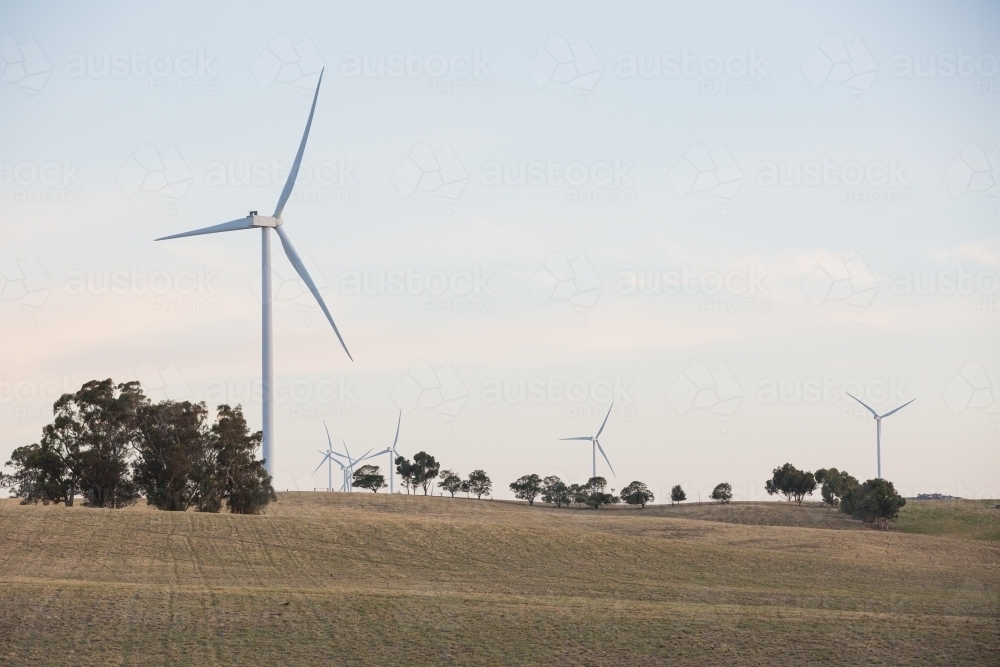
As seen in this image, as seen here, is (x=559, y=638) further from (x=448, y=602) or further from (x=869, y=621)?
(x=869, y=621)

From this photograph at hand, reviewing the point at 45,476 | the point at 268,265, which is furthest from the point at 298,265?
the point at 45,476

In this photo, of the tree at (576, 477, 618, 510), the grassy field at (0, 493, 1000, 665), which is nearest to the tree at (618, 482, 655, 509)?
the tree at (576, 477, 618, 510)

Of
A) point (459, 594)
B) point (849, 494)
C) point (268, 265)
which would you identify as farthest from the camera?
point (849, 494)

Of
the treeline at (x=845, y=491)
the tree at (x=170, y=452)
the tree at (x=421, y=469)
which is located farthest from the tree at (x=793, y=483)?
the tree at (x=170, y=452)

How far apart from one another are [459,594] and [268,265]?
117 feet

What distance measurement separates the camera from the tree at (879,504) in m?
116

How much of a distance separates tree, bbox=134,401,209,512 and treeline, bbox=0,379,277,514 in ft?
0.24

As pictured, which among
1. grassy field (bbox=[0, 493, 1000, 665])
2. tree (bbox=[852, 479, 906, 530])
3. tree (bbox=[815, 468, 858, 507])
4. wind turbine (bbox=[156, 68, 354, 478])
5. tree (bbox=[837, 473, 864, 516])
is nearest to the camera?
grassy field (bbox=[0, 493, 1000, 665])

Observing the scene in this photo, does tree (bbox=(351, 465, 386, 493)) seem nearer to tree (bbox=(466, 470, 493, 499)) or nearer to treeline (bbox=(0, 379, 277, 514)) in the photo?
tree (bbox=(466, 470, 493, 499))

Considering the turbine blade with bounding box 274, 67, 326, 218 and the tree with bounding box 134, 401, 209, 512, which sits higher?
the turbine blade with bounding box 274, 67, 326, 218

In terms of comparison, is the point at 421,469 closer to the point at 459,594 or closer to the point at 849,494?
the point at 849,494

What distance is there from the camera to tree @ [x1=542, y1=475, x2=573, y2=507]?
493ft

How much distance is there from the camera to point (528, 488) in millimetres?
156875

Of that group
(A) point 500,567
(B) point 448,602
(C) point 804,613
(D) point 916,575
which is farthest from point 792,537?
(B) point 448,602
